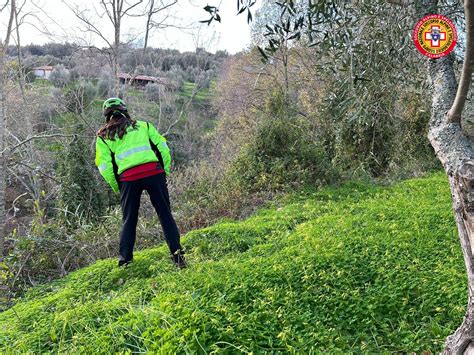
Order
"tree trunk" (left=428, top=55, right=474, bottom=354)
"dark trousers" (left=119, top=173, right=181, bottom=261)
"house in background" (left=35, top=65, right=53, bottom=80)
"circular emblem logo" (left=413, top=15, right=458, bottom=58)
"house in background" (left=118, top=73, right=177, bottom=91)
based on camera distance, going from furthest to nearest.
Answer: "house in background" (left=35, top=65, right=53, bottom=80)
"house in background" (left=118, top=73, right=177, bottom=91)
"dark trousers" (left=119, top=173, right=181, bottom=261)
"circular emblem logo" (left=413, top=15, right=458, bottom=58)
"tree trunk" (left=428, top=55, right=474, bottom=354)

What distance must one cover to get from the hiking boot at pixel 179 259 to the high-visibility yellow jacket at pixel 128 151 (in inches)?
43.2

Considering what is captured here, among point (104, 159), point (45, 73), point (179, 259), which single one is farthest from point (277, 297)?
point (45, 73)

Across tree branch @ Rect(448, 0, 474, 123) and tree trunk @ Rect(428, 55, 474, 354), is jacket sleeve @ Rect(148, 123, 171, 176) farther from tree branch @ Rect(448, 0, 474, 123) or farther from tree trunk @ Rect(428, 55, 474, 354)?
tree branch @ Rect(448, 0, 474, 123)

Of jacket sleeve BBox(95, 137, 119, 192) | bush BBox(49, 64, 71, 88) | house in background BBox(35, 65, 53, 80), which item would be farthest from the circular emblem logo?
house in background BBox(35, 65, 53, 80)

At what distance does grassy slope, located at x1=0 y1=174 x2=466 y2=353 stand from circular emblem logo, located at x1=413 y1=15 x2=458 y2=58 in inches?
74.9

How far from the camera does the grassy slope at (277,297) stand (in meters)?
2.93

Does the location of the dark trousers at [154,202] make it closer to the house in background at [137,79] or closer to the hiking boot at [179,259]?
the hiking boot at [179,259]

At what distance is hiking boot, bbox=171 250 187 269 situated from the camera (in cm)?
454

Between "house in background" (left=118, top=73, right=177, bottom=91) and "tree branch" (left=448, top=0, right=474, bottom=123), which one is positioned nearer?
"tree branch" (left=448, top=0, right=474, bottom=123)

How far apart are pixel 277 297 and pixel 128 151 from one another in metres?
2.43

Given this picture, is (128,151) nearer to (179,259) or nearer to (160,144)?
(160,144)

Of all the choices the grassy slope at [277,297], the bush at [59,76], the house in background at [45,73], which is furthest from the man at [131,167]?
the house in background at [45,73]

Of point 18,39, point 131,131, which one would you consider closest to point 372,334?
point 131,131

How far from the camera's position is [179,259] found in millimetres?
4578
